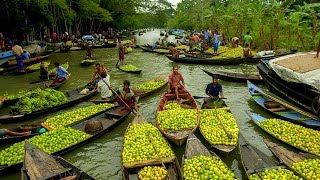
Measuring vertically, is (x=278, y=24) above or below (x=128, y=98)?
above

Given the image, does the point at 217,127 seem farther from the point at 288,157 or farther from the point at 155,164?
the point at 155,164

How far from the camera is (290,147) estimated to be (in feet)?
27.9

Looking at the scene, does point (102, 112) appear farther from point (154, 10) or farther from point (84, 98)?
point (154, 10)

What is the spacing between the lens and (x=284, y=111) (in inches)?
436

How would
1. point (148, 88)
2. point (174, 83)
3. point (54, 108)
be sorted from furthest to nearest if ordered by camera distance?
point (148, 88) < point (54, 108) < point (174, 83)

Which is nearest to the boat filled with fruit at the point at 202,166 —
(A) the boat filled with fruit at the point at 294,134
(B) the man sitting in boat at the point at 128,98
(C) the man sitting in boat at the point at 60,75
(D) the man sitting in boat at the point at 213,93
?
(A) the boat filled with fruit at the point at 294,134

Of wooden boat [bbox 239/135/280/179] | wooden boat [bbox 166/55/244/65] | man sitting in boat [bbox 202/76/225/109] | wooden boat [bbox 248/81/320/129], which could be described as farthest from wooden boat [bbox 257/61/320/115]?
wooden boat [bbox 166/55/244/65]

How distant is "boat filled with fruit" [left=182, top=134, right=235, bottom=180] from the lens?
6.38 m

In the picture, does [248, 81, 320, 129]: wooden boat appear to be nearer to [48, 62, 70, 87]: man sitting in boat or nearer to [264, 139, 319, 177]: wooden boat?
[264, 139, 319, 177]: wooden boat

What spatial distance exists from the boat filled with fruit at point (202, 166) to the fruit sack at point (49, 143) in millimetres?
3710

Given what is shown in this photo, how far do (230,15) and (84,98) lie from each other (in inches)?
764

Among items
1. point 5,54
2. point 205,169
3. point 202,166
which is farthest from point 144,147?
point 5,54

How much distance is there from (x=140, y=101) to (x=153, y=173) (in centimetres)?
768

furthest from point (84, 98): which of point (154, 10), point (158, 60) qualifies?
point (154, 10)
